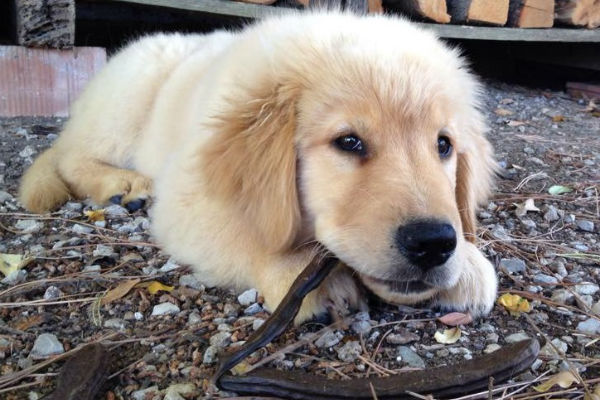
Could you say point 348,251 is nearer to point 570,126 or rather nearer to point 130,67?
point 130,67

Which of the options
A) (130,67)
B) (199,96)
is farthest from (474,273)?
(130,67)

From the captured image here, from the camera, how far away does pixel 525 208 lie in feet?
9.73

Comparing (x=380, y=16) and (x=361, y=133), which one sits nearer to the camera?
(x=361, y=133)

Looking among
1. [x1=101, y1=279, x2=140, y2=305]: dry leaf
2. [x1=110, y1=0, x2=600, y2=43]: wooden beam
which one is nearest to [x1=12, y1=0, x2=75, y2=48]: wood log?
[x1=110, y1=0, x2=600, y2=43]: wooden beam

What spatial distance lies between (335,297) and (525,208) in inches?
57.9

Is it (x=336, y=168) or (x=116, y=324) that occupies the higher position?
(x=336, y=168)

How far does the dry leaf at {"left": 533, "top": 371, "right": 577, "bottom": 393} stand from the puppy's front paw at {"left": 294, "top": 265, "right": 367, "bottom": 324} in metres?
0.58

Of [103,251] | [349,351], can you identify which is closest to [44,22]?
[103,251]

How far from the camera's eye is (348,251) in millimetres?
1722

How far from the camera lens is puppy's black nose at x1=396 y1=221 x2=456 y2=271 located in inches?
62.6

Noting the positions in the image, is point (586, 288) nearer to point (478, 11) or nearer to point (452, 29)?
point (452, 29)

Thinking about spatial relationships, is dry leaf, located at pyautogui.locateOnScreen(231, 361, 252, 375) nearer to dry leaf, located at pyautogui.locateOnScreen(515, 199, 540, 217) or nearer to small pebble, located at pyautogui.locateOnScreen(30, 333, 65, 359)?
small pebble, located at pyautogui.locateOnScreen(30, 333, 65, 359)

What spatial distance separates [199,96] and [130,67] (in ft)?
3.62

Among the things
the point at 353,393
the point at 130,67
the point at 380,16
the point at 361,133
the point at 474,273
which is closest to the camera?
the point at 353,393
